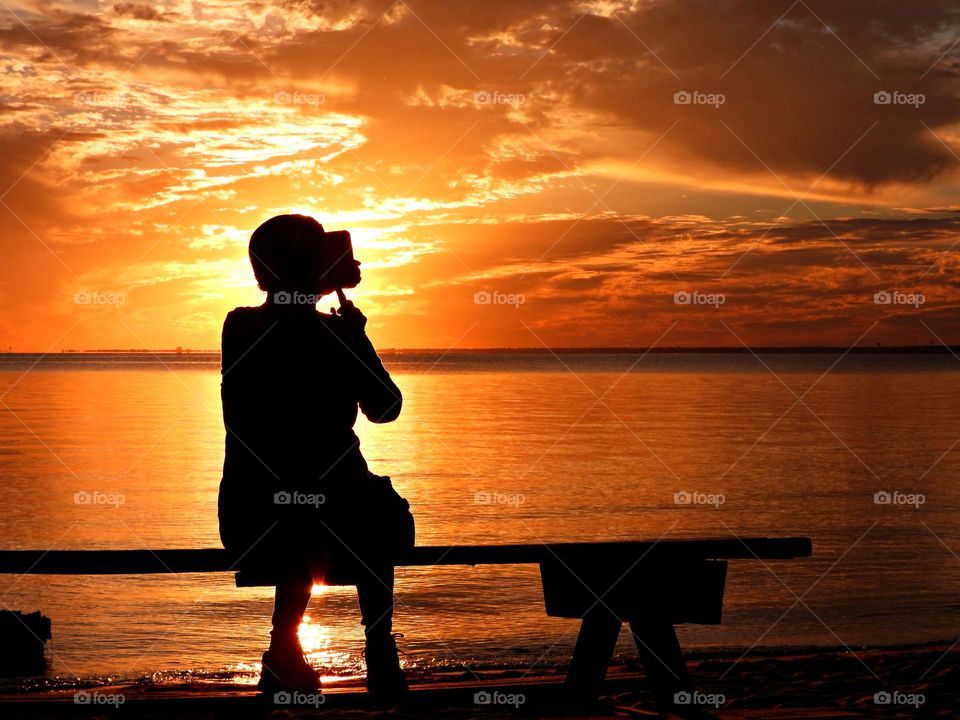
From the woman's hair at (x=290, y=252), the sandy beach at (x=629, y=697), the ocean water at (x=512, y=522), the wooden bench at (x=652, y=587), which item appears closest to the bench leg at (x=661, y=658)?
the wooden bench at (x=652, y=587)

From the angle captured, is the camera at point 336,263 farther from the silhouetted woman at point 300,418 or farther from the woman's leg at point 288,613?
the woman's leg at point 288,613

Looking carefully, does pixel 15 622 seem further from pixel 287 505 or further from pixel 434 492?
pixel 434 492

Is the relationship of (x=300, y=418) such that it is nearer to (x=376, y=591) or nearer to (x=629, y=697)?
(x=376, y=591)

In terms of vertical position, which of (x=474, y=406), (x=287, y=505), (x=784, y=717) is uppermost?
(x=474, y=406)

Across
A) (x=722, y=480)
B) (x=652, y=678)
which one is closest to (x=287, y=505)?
(x=652, y=678)

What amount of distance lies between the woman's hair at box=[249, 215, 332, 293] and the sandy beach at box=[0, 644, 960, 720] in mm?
1756

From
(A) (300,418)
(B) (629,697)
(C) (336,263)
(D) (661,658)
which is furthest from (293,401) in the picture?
(B) (629,697)

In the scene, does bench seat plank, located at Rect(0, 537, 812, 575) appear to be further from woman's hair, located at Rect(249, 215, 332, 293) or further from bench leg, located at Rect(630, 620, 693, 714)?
woman's hair, located at Rect(249, 215, 332, 293)

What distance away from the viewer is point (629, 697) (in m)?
5.51

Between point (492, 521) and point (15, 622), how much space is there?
32.1ft

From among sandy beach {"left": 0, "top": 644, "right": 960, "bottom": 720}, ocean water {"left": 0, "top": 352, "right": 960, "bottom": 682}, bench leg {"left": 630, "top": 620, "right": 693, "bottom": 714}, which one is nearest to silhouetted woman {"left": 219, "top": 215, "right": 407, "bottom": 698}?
sandy beach {"left": 0, "top": 644, "right": 960, "bottom": 720}

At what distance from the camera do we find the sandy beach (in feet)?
16.0

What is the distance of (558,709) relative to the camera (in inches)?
198

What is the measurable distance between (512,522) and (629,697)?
43.5ft
